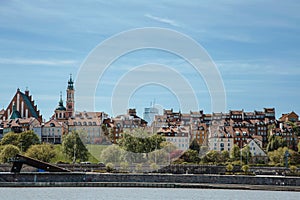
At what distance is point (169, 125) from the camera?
116m

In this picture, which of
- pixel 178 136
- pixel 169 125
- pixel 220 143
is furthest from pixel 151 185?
pixel 169 125

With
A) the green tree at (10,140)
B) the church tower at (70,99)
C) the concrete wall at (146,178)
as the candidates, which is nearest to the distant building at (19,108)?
the church tower at (70,99)

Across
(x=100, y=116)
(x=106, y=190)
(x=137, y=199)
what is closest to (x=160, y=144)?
(x=100, y=116)

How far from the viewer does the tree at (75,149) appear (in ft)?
281

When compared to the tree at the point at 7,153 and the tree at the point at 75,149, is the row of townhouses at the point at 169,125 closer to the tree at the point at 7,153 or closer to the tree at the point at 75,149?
the tree at the point at 75,149

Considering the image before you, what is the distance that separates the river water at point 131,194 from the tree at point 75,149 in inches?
1350

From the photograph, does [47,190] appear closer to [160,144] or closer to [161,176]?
[161,176]

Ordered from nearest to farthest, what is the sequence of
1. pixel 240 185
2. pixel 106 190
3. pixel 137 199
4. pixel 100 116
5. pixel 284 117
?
pixel 137 199 → pixel 106 190 → pixel 240 185 → pixel 100 116 → pixel 284 117

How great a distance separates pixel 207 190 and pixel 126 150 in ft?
120

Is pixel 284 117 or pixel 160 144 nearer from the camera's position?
pixel 160 144

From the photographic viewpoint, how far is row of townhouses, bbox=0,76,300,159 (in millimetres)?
106125

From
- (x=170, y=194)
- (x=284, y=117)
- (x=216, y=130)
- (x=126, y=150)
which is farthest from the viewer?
(x=284, y=117)

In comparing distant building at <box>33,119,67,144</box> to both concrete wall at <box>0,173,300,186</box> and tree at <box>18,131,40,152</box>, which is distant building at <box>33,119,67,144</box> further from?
concrete wall at <box>0,173,300,186</box>

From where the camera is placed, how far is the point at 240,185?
53.0 metres
